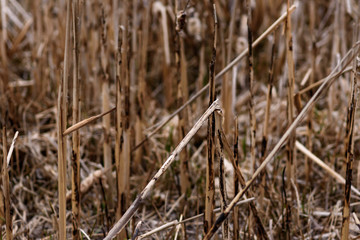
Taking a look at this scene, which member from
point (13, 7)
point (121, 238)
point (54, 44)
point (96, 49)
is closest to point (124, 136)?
point (121, 238)

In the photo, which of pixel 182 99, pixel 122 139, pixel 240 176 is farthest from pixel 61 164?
pixel 182 99

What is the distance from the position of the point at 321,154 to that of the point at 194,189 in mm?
443

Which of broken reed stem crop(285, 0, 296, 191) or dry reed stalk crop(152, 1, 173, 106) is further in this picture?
dry reed stalk crop(152, 1, 173, 106)

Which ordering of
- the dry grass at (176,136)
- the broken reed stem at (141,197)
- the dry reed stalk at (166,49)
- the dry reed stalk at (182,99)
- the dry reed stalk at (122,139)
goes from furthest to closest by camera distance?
the dry reed stalk at (166,49) < the dry reed stalk at (182,99) < the dry reed stalk at (122,139) < the dry grass at (176,136) < the broken reed stem at (141,197)

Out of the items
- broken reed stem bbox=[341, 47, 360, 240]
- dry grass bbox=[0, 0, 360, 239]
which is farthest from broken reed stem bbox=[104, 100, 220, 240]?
broken reed stem bbox=[341, 47, 360, 240]

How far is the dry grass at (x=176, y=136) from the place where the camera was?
0.84m

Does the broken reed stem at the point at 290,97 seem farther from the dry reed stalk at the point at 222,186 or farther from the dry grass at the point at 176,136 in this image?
the dry reed stalk at the point at 222,186

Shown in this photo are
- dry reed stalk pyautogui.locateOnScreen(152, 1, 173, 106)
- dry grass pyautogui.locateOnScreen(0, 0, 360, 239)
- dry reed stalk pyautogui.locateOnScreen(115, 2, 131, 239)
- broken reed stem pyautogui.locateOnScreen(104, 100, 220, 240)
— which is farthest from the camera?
dry reed stalk pyautogui.locateOnScreen(152, 1, 173, 106)

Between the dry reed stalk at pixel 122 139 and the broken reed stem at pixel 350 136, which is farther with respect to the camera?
the dry reed stalk at pixel 122 139

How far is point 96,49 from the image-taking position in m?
1.66

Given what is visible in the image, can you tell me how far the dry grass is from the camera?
838 mm

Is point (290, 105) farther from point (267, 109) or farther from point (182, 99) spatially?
point (182, 99)

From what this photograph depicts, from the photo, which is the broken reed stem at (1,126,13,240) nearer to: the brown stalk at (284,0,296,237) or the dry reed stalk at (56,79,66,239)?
the dry reed stalk at (56,79,66,239)

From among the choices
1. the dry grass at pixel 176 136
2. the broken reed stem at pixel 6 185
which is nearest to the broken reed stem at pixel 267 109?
the dry grass at pixel 176 136
